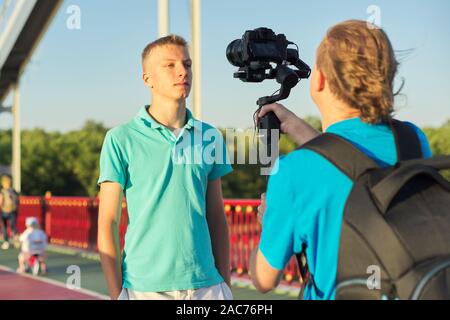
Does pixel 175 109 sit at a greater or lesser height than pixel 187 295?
greater

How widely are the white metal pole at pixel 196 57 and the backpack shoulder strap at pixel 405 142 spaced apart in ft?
21.5

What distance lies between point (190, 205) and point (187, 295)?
0.30 meters

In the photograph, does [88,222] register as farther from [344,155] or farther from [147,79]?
[344,155]

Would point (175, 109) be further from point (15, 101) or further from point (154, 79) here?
point (15, 101)

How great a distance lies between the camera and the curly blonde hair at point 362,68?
1.78 meters

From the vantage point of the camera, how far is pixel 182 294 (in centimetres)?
257

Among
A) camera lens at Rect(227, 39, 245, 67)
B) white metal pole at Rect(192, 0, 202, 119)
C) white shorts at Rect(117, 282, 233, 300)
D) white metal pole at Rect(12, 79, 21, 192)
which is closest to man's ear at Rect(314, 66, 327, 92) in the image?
camera lens at Rect(227, 39, 245, 67)

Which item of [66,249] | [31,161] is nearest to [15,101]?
[66,249]

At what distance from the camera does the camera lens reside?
2.39 metres

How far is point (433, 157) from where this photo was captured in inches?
69.4

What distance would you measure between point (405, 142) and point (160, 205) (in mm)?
1028

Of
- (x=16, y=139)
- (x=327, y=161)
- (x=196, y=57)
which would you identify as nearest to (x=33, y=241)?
(x=196, y=57)

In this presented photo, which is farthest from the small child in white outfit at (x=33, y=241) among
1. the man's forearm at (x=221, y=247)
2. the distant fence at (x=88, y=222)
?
the man's forearm at (x=221, y=247)

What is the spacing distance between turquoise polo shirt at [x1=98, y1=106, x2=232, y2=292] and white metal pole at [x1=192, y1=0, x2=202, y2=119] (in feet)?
18.7
